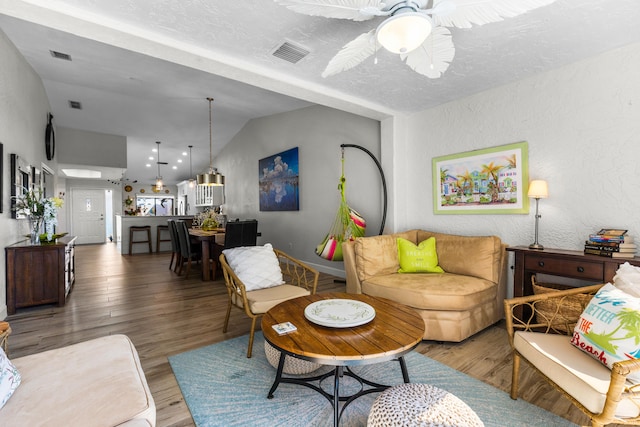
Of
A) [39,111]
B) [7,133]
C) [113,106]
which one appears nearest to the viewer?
[7,133]

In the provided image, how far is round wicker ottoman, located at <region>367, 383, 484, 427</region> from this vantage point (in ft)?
3.53

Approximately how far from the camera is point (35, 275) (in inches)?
128

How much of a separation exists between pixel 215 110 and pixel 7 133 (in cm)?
341

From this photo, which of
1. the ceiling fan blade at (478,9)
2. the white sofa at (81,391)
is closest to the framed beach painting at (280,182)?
the ceiling fan blade at (478,9)

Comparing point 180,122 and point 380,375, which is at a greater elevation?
point 180,122

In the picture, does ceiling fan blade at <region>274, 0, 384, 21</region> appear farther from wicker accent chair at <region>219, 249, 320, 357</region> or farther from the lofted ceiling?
wicker accent chair at <region>219, 249, 320, 357</region>

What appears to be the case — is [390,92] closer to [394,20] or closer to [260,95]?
[394,20]

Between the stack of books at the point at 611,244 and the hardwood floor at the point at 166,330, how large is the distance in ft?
3.24

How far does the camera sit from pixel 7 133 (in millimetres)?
→ 3047

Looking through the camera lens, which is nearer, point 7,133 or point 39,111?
point 7,133

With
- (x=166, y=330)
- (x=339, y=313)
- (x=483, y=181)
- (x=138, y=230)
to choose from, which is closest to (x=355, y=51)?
(x=339, y=313)

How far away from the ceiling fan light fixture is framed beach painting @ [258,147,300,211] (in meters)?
4.13

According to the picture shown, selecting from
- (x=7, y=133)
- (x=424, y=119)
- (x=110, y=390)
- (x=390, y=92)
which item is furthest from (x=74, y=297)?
(x=424, y=119)

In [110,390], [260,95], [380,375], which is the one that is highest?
[260,95]
